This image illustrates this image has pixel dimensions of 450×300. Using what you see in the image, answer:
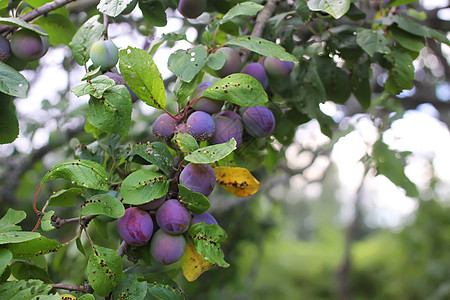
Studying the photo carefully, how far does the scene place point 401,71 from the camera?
2.78 feet

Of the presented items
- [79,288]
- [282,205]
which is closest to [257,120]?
[79,288]

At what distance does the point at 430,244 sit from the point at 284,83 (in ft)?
14.2

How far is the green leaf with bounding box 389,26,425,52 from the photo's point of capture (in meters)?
0.83

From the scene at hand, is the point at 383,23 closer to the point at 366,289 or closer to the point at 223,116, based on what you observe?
the point at 223,116

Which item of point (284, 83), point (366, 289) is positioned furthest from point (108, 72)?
point (366, 289)

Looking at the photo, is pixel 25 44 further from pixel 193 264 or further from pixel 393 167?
pixel 393 167

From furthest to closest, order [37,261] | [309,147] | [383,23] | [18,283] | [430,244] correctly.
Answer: [430,244] < [309,147] < [383,23] < [37,261] < [18,283]

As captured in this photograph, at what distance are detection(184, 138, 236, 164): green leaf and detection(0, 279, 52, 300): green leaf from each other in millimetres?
251

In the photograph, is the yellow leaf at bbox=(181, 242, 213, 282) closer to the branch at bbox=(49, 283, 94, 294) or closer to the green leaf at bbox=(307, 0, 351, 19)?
the branch at bbox=(49, 283, 94, 294)

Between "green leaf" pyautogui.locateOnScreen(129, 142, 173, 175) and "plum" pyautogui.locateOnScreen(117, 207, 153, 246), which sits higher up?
"green leaf" pyautogui.locateOnScreen(129, 142, 173, 175)

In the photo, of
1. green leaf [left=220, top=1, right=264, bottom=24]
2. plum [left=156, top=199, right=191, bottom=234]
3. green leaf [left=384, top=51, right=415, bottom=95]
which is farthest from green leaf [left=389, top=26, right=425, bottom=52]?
plum [left=156, top=199, right=191, bottom=234]

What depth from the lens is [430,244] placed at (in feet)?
14.8

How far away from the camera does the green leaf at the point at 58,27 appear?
0.80 metres

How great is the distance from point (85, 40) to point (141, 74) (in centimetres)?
16
